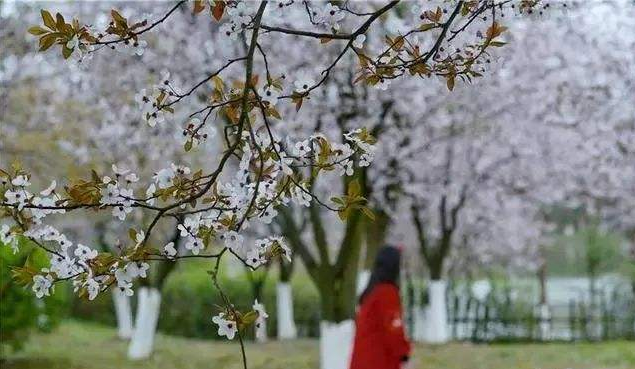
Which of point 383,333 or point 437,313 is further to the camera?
point 437,313

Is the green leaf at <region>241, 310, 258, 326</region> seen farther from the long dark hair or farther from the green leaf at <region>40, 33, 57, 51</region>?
the long dark hair

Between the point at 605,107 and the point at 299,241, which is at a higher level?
the point at 605,107

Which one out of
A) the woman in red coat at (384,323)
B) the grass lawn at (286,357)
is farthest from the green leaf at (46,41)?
the grass lawn at (286,357)

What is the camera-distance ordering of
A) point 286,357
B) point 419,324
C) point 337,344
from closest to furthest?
point 337,344 < point 286,357 < point 419,324

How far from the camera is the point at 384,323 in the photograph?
675cm

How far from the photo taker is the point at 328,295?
33.9ft

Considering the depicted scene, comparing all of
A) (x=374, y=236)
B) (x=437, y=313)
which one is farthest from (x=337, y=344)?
(x=437, y=313)

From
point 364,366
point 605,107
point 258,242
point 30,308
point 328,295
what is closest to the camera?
point 258,242


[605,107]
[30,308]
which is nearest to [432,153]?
[605,107]

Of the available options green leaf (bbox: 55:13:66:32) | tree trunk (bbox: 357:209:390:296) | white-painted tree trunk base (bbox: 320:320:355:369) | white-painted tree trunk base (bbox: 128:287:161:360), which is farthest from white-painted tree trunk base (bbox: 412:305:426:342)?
green leaf (bbox: 55:13:66:32)

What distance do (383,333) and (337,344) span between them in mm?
3429

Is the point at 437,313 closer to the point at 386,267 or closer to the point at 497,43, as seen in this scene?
the point at 386,267

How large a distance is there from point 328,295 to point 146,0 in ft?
17.8

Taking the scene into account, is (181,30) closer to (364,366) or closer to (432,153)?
(432,153)
